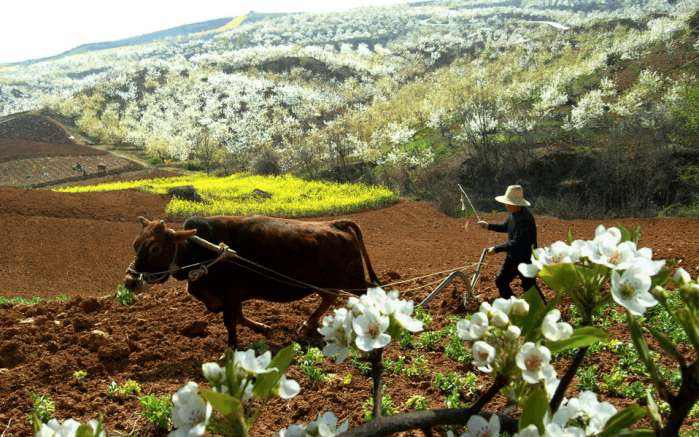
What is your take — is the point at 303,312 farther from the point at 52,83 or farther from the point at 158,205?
the point at 52,83

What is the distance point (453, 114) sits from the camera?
166ft

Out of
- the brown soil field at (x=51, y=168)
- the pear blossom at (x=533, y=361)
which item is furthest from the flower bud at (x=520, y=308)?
the brown soil field at (x=51, y=168)

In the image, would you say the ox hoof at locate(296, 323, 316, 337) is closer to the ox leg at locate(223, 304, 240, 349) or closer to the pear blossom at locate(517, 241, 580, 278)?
the ox leg at locate(223, 304, 240, 349)

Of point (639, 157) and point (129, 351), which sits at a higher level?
point (129, 351)

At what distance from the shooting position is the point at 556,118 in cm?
4281

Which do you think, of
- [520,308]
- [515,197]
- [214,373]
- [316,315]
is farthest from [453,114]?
[214,373]

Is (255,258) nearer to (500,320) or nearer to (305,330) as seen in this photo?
(305,330)

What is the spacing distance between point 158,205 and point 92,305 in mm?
16973

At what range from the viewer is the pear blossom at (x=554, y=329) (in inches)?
51.3

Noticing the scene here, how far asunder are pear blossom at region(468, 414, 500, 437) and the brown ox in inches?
199

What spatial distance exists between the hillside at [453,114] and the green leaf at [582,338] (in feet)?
71.2

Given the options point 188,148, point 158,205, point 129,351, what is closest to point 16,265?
point 158,205

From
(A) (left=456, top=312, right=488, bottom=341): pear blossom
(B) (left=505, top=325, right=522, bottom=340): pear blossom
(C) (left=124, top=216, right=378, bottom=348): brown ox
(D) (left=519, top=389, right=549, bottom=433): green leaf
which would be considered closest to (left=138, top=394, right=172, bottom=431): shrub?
(C) (left=124, top=216, right=378, bottom=348): brown ox

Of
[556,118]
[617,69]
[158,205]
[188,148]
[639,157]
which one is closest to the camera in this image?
[639,157]
